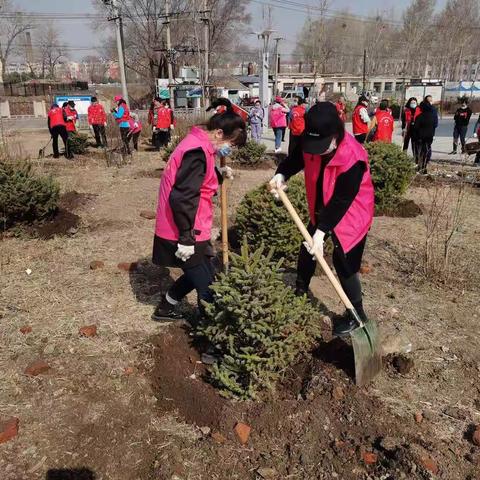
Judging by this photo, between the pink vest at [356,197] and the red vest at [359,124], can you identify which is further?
the red vest at [359,124]

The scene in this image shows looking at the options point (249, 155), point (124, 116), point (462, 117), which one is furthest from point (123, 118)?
point (462, 117)

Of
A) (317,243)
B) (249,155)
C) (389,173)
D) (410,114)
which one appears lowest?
(249,155)

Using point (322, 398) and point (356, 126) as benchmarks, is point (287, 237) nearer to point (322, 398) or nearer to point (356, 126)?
point (322, 398)

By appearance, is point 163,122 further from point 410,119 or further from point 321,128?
point 321,128

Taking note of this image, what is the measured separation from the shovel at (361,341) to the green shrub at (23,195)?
154 inches

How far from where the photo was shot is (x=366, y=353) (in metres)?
2.62

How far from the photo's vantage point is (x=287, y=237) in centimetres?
429

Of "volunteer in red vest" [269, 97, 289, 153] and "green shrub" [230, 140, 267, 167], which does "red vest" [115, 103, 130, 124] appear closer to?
"green shrub" [230, 140, 267, 167]

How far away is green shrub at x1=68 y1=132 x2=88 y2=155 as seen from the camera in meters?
12.3

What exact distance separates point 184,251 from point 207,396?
842mm

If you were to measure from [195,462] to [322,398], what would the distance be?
763 mm

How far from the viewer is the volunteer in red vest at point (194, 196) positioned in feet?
8.71

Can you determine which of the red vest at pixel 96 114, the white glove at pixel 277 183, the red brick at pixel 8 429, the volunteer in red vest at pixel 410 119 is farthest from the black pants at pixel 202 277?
the red vest at pixel 96 114

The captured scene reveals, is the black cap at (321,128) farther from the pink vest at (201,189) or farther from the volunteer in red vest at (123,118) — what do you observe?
the volunteer in red vest at (123,118)
